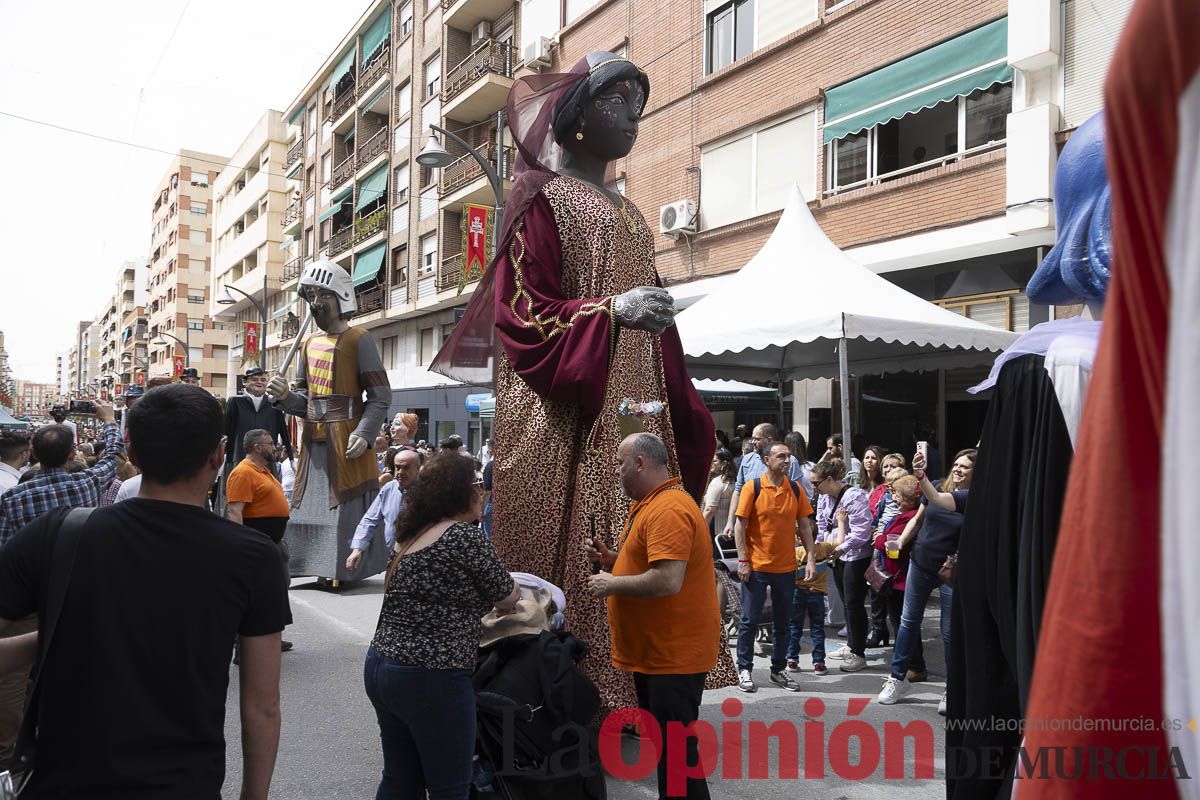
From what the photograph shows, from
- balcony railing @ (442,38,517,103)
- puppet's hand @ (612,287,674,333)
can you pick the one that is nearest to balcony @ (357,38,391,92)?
balcony railing @ (442,38,517,103)

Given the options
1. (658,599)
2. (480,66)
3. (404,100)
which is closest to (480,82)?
(480,66)

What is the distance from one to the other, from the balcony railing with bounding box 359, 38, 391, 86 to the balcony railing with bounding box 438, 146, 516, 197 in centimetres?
695

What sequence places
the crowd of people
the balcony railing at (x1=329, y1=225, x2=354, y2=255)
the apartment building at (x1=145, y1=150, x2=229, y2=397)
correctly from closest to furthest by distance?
the crowd of people
the balcony railing at (x1=329, y1=225, x2=354, y2=255)
the apartment building at (x1=145, y1=150, x2=229, y2=397)

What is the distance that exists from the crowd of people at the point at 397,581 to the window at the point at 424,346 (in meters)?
22.5

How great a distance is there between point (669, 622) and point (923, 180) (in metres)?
10.9

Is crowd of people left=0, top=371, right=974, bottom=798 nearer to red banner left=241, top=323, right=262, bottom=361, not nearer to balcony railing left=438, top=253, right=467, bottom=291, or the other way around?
balcony railing left=438, top=253, right=467, bottom=291

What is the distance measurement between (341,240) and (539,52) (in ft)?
53.5

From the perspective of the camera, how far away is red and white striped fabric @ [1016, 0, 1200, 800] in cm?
58

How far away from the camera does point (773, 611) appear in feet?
19.4

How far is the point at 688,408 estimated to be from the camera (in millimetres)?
3664

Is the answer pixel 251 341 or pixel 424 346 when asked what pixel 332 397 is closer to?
→ pixel 424 346

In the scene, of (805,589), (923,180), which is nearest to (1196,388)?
(805,589)

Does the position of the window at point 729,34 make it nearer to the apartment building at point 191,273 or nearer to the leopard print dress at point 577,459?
the leopard print dress at point 577,459

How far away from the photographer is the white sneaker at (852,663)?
629 cm
